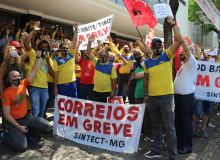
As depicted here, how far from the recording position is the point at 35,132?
13.6ft

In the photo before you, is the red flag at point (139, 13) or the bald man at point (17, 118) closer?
the bald man at point (17, 118)

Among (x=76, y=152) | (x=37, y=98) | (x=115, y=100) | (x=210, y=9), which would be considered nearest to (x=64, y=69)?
(x=37, y=98)

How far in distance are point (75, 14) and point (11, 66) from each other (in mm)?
9347

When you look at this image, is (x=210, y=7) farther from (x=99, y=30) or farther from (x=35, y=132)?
(x=35, y=132)

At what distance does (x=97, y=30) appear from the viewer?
6684mm

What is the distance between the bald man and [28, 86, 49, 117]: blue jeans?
8.0 inches

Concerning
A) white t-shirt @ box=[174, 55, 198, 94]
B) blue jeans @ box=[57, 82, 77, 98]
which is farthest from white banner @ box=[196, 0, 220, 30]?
blue jeans @ box=[57, 82, 77, 98]

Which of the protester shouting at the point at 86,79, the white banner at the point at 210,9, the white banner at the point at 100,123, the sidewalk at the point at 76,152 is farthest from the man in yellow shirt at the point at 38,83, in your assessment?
the white banner at the point at 210,9

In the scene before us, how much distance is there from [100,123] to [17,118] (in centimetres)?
159

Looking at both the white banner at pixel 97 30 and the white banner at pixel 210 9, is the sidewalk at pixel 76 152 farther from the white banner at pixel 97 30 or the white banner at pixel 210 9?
the white banner at pixel 210 9

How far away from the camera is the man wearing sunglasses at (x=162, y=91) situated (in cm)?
351

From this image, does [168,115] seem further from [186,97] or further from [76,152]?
→ [76,152]

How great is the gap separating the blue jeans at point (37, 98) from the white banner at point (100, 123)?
32cm

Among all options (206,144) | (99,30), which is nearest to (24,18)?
(99,30)
